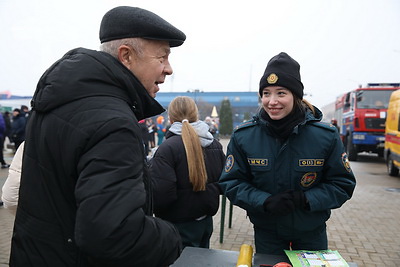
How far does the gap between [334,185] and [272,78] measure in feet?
2.70

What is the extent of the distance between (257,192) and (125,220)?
4.53 ft

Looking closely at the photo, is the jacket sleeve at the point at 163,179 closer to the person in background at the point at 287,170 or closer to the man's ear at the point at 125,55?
the person in background at the point at 287,170

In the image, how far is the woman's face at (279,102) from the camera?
7.73 feet

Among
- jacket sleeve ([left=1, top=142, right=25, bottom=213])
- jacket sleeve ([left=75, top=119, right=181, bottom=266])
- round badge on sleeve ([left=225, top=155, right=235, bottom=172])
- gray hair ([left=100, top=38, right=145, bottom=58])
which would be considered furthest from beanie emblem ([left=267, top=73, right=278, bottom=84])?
jacket sleeve ([left=1, top=142, right=25, bottom=213])

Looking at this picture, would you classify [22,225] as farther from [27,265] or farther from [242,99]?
[242,99]

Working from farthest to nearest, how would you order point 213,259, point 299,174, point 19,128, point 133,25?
1. point 19,128
2. point 299,174
3. point 213,259
4. point 133,25

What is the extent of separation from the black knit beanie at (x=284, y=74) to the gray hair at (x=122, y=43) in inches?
48.5

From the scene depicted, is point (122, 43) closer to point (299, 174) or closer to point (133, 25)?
point (133, 25)

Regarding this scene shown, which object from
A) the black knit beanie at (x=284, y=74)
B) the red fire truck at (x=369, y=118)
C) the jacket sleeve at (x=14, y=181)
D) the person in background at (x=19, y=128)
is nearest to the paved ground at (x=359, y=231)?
the jacket sleeve at (x=14, y=181)

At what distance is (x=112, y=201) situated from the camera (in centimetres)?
104

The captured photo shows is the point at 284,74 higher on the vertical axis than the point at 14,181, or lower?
higher

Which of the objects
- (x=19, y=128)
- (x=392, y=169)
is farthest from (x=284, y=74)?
(x=392, y=169)

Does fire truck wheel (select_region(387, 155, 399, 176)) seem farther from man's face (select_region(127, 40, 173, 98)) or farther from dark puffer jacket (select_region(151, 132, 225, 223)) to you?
man's face (select_region(127, 40, 173, 98))

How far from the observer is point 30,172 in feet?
4.14
